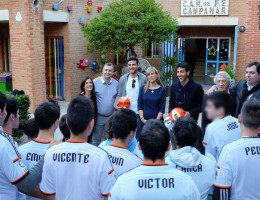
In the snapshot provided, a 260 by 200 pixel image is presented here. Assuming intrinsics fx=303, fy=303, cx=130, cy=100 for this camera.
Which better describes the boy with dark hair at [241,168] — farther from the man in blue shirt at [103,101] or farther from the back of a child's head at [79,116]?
the man in blue shirt at [103,101]

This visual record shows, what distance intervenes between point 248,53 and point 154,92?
31.3 feet

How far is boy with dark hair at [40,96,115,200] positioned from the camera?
2.19m

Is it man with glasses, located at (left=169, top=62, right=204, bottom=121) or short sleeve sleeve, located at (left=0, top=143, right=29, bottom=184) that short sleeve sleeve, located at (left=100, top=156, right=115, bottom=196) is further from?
man with glasses, located at (left=169, top=62, right=204, bottom=121)

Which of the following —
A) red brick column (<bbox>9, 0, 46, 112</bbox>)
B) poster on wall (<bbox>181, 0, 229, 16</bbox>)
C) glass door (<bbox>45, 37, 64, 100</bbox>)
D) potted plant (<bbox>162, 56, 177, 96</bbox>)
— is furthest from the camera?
poster on wall (<bbox>181, 0, 229, 16</bbox>)

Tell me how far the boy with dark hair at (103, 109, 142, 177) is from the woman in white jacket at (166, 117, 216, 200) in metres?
0.32

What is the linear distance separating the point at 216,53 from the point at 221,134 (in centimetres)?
1308

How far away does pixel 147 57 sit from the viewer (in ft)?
48.2

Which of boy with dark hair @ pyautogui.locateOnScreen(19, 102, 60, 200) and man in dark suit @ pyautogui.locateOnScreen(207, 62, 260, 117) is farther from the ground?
man in dark suit @ pyautogui.locateOnScreen(207, 62, 260, 117)

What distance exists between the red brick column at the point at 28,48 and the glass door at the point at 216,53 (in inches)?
358

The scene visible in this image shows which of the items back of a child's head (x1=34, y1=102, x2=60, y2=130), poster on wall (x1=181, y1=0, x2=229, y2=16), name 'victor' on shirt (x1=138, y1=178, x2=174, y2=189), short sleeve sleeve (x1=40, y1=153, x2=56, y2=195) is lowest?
short sleeve sleeve (x1=40, y1=153, x2=56, y2=195)

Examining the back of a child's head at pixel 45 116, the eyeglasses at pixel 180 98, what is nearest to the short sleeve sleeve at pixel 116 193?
the back of a child's head at pixel 45 116

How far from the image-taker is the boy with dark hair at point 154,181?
1.87m

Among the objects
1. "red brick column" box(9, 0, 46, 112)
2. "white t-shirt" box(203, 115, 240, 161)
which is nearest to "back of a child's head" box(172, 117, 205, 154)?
"white t-shirt" box(203, 115, 240, 161)

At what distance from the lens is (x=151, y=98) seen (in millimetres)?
5211
